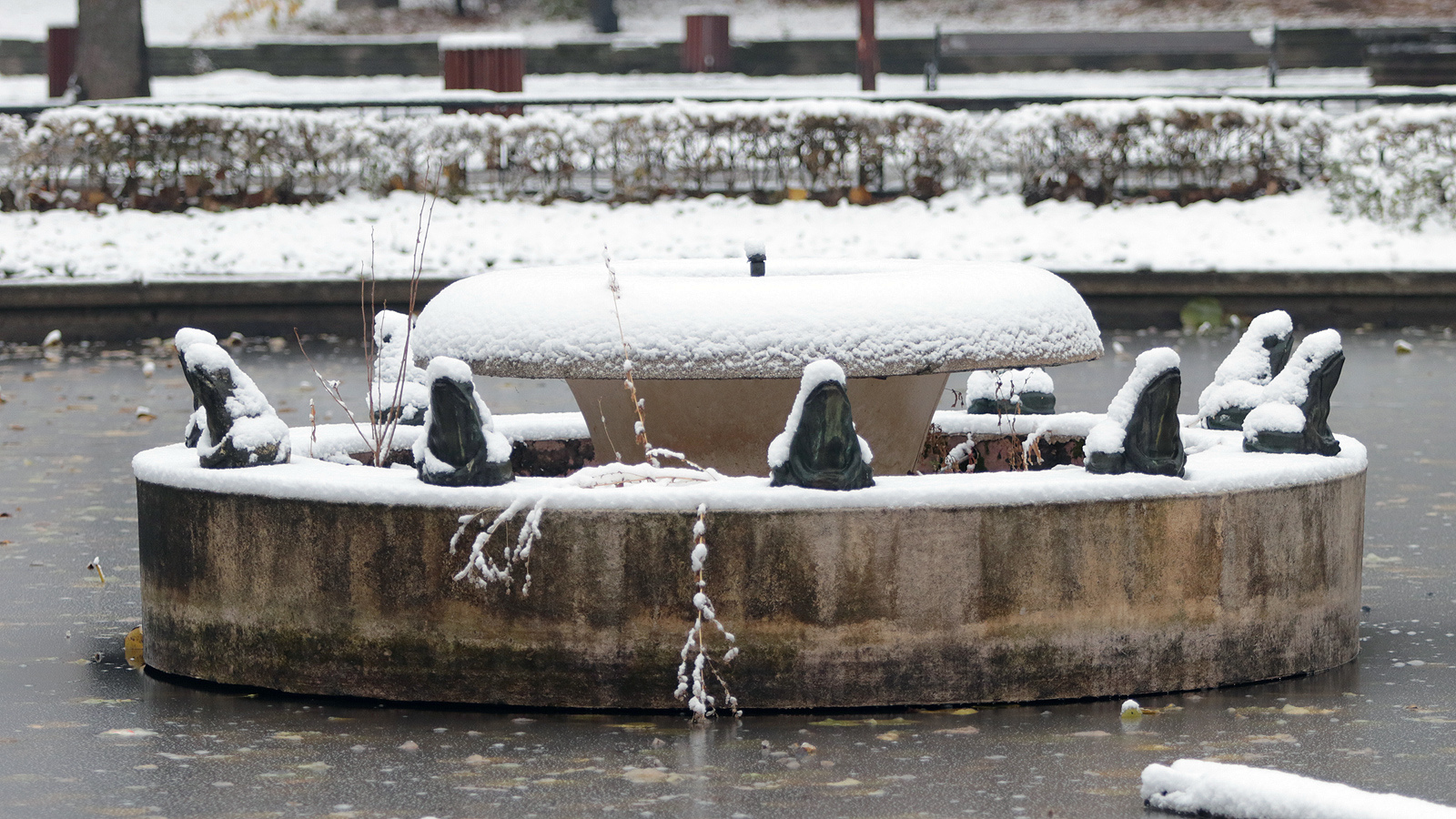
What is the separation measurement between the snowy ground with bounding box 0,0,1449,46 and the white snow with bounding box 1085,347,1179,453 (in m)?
28.9

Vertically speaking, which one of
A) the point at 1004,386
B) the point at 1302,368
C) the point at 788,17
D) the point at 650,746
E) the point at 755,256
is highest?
the point at 788,17

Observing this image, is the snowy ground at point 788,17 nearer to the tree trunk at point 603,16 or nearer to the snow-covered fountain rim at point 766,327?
the tree trunk at point 603,16

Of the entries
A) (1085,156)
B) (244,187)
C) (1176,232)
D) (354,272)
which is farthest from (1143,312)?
(244,187)

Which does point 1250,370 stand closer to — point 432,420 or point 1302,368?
point 1302,368

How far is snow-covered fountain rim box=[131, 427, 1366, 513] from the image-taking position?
525cm

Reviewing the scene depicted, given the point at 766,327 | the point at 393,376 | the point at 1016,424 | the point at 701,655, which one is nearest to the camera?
the point at 701,655

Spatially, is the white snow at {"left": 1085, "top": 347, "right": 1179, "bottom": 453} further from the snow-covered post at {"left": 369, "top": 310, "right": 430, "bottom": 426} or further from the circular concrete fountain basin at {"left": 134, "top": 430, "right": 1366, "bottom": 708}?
the snow-covered post at {"left": 369, "top": 310, "right": 430, "bottom": 426}

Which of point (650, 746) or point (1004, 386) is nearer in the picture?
point (650, 746)

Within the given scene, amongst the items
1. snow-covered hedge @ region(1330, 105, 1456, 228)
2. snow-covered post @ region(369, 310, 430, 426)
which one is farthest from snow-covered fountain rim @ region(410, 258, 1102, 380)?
snow-covered hedge @ region(1330, 105, 1456, 228)

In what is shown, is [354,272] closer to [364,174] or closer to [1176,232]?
[364,174]

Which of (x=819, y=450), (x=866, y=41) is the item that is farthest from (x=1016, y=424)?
(x=866, y=41)

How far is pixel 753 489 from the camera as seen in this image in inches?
208

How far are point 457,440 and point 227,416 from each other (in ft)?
2.66

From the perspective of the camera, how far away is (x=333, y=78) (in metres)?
33.9
